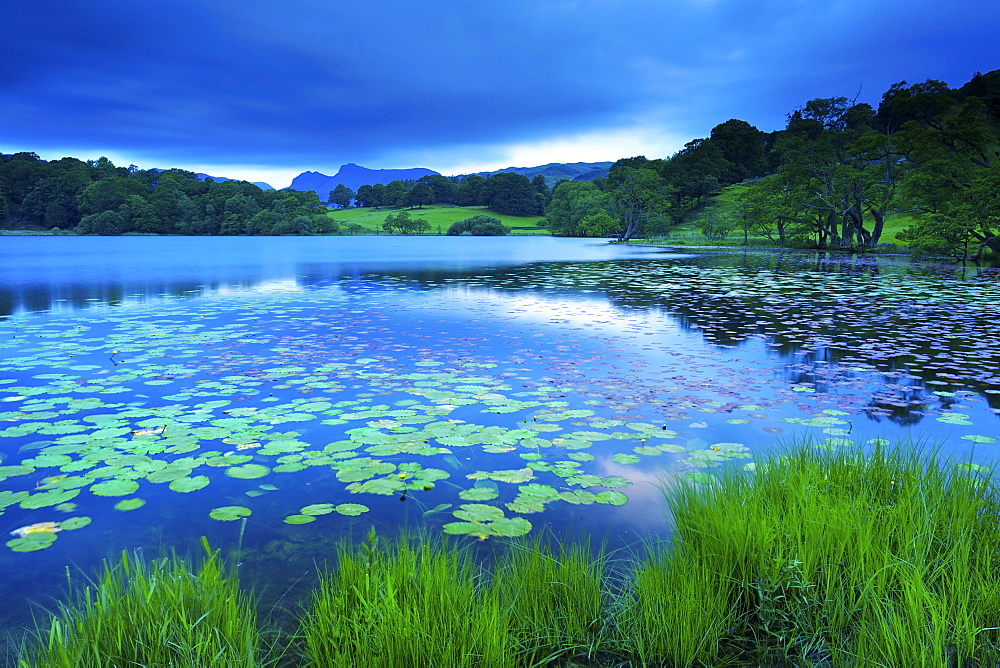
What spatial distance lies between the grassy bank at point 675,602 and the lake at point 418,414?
0.55m

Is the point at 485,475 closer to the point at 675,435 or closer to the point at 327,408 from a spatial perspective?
the point at 675,435

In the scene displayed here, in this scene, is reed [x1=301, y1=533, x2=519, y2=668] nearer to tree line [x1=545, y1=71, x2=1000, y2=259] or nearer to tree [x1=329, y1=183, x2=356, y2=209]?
tree line [x1=545, y1=71, x2=1000, y2=259]

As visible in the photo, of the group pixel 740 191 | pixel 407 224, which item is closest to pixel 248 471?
pixel 740 191

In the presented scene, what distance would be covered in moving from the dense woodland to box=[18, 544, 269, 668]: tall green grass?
29296mm

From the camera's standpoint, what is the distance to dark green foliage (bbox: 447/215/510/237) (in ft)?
Result: 335

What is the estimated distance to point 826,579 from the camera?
8.68 feet

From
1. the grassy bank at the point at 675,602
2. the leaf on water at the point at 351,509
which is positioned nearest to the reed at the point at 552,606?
the grassy bank at the point at 675,602

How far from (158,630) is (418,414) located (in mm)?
3545

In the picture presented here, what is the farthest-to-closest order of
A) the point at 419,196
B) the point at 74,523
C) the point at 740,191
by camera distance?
the point at 419,196 → the point at 740,191 → the point at 74,523

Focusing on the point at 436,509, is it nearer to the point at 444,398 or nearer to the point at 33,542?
the point at 33,542

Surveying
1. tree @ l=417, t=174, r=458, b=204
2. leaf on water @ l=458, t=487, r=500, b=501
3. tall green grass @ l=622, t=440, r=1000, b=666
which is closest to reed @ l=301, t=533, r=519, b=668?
tall green grass @ l=622, t=440, r=1000, b=666

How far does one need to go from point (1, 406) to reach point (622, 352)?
749 centimetres

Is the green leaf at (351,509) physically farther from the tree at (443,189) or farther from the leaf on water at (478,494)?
the tree at (443,189)

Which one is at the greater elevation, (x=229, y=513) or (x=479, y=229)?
(x=479, y=229)
